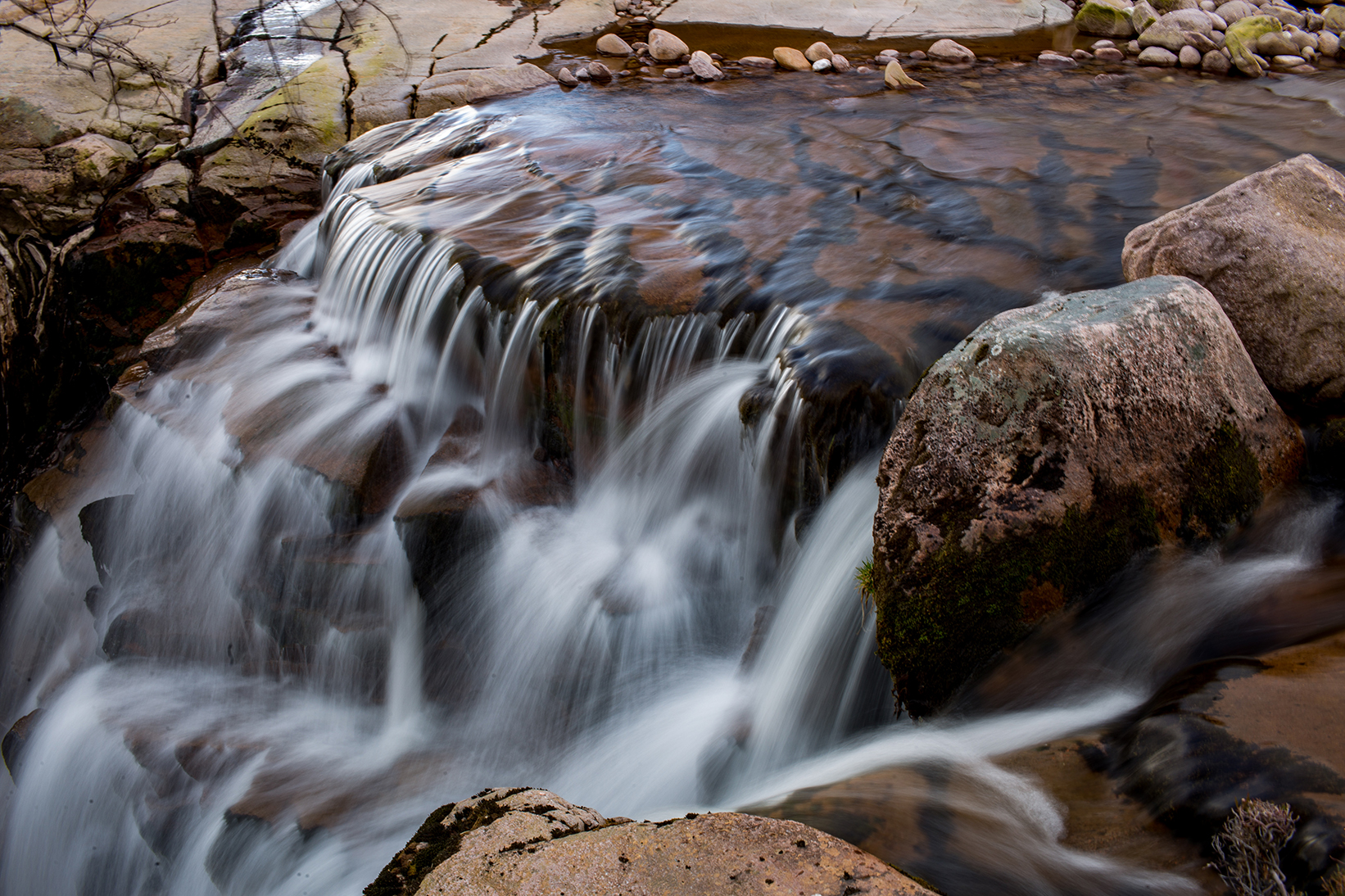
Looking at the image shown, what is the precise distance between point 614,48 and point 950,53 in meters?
3.46

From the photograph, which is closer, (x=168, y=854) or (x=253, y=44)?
(x=168, y=854)

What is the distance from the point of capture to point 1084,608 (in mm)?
2850

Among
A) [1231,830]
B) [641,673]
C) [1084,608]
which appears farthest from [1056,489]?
[641,673]

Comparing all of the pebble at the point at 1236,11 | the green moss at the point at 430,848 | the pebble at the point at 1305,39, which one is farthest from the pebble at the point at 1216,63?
the green moss at the point at 430,848

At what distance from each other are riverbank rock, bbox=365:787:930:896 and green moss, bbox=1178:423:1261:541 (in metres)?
1.87

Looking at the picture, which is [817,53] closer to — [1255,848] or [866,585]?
[866,585]

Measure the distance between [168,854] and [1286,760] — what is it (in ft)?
13.6

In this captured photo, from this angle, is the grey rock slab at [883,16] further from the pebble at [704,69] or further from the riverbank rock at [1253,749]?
the riverbank rock at [1253,749]

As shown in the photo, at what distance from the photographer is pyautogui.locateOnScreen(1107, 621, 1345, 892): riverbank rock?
192cm

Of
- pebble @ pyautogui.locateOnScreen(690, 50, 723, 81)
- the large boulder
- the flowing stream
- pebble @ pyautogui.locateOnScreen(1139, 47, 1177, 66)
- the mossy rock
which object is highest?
the mossy rock

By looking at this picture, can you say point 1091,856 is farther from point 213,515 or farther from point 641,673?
point 213,515

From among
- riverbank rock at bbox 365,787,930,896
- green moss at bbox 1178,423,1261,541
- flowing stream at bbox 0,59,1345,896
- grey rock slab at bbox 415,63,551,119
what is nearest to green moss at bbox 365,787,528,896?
riverbank rock at bbox 365,787,930,896

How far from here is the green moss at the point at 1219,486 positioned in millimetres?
2992

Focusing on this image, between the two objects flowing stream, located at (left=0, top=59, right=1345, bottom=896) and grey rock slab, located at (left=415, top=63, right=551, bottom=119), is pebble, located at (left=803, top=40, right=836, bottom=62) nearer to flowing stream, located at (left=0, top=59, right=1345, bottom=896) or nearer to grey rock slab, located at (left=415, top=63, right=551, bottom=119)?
grey rock slab, located at (left=415, top=63, right=551, bottom=119)
